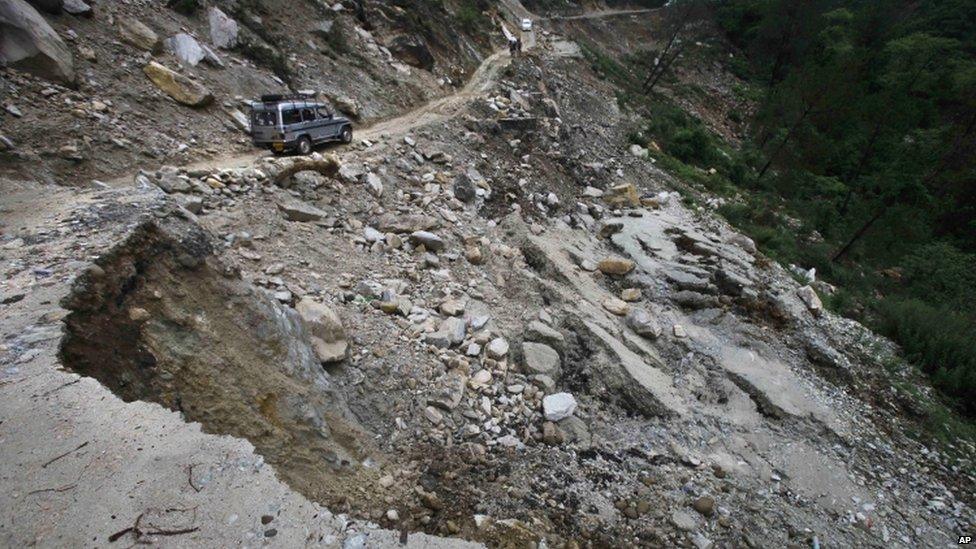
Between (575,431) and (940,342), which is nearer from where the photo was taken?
(575,431)

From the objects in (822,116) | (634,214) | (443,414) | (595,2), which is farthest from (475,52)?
(595,2)

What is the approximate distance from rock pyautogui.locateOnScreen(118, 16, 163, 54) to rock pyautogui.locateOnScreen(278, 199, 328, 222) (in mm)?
7957

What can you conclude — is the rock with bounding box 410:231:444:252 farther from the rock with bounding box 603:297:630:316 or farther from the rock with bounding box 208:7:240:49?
the rock with bounding box 208:7:240:49

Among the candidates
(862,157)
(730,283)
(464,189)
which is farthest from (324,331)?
(862,157)

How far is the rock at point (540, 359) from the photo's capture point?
7902mm

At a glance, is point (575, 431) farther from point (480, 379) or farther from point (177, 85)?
point (177, 85)

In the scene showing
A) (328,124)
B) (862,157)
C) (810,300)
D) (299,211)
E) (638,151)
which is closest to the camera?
(299,211)

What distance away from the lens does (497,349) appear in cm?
802

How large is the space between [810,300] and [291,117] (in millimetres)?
15751

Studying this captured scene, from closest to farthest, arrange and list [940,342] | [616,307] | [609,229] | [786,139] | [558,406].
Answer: [558,406] → [616,307] → [940,342] → [609,229] → [786,139]

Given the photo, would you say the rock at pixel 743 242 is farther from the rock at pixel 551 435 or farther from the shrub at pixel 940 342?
the rock at pixel 551 435

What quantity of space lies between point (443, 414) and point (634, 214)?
11.4 metres

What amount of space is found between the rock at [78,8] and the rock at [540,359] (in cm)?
1474

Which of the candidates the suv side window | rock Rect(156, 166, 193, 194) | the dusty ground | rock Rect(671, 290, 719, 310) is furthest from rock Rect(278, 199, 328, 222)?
rock Rect(671, 290, 719, 310)
